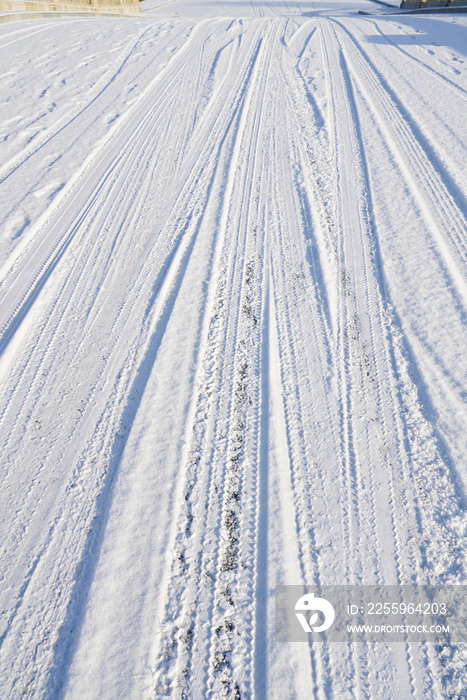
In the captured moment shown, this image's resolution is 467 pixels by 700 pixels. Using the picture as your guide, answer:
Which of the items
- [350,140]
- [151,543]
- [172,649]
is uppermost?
[350,140]

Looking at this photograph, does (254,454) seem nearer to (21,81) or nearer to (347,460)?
(347,460)

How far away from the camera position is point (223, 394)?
8.16 ft

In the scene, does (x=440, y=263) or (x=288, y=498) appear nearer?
(x=288, y=498)

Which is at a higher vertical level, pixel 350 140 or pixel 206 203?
pixel 350 140

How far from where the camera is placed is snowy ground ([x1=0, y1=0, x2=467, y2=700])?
165 centimetres

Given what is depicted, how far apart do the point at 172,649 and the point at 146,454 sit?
2.98 ft

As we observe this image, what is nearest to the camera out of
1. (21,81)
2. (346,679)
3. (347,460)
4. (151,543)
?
(346,679)

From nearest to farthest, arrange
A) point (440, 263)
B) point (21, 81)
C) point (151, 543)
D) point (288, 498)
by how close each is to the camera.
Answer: point (151, 543)
point (288, 498)
point (440, 263)
point (21, 81)

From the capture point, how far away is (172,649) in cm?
163

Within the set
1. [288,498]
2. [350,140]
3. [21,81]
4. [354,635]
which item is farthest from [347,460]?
[21,81]

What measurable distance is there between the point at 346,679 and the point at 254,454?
1.02 metres

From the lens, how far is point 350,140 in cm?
496

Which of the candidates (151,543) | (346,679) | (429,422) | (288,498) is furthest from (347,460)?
(151,543)

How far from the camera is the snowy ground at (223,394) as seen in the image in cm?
165
